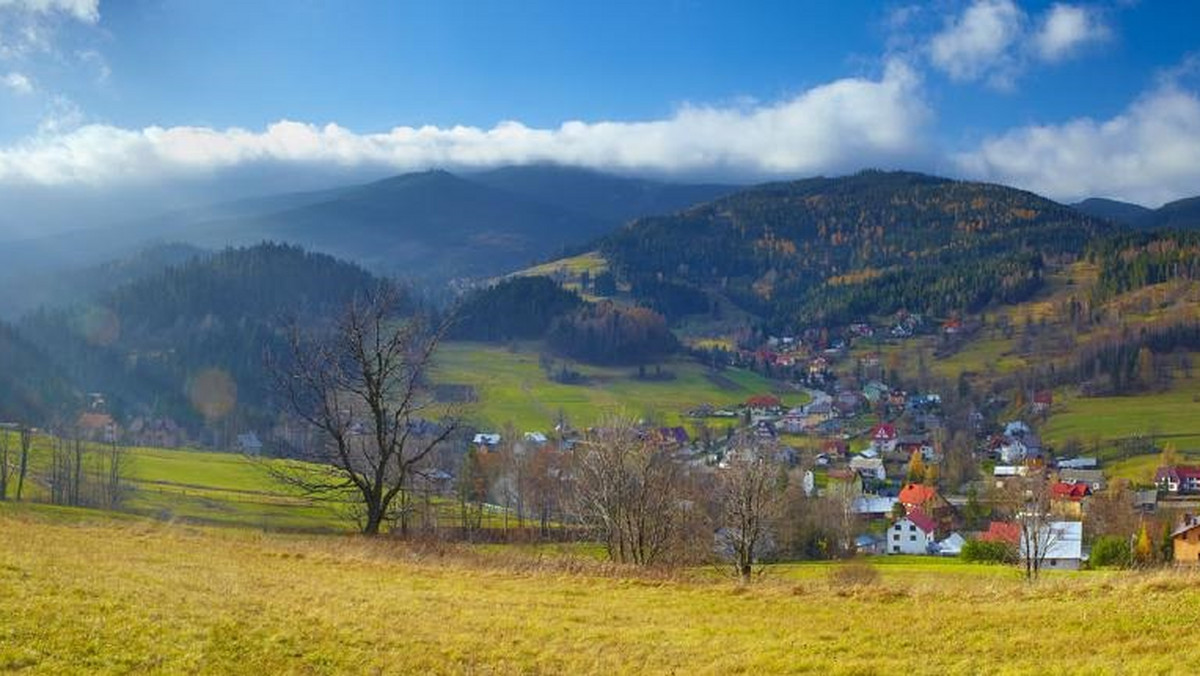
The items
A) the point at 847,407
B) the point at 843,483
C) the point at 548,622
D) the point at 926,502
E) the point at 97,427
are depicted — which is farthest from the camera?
the point at 847,407

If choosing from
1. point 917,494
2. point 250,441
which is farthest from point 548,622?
point 250,441

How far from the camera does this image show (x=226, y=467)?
367 ft

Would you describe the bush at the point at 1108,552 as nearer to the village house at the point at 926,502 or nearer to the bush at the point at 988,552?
the bush at the point at 988,552

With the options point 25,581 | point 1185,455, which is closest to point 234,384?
point 1185,455

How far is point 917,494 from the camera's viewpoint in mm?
110625

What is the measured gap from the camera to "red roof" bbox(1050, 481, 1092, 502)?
95625mm

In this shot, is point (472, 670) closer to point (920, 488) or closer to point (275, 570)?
point (275, 570)

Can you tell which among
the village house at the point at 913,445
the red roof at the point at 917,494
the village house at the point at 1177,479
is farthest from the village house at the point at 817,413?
the village house at the point at 1177,479

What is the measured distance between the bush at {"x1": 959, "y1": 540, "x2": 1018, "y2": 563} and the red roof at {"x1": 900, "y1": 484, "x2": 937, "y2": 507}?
33.6 m

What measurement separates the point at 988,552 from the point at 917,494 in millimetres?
38483

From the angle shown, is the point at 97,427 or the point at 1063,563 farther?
the point at 97,427

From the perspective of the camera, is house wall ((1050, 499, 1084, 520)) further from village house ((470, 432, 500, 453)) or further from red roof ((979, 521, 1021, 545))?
village house ((470, 432, 500, 453))

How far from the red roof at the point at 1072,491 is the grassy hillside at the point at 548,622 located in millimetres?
85730

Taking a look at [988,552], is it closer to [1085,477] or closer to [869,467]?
[1085,477]
